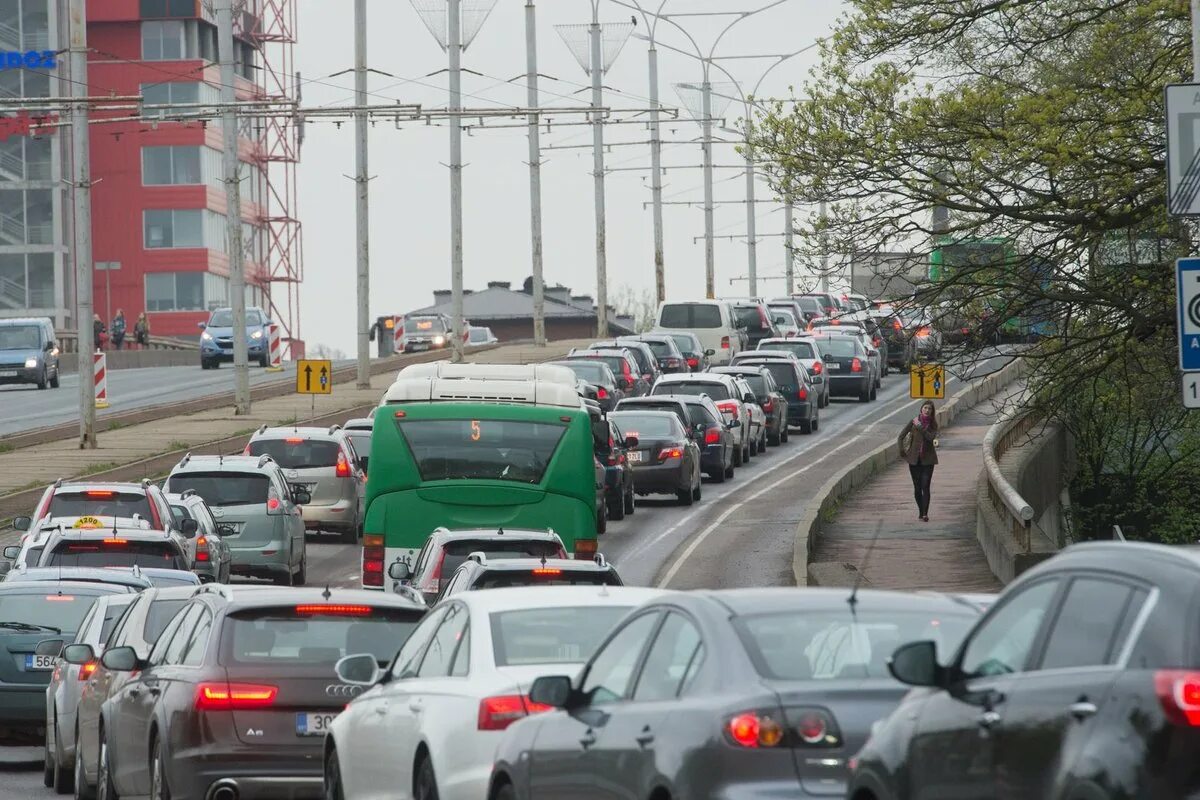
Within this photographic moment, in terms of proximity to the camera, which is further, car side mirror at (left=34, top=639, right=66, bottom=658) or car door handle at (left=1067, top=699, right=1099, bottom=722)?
car side mirror at (left=34, top=639, right=66, bottom=658)

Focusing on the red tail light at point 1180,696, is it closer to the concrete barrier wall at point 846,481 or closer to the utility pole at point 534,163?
the concrete barrier wall at point 846,481

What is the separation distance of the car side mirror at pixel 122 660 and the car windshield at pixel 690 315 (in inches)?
2172

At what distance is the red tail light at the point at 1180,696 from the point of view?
5.79m

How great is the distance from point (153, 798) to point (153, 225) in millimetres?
104870

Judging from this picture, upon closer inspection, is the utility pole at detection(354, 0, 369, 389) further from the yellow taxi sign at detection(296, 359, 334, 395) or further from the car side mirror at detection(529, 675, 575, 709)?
the car side mirror at detection(529, 675, 575, 709)

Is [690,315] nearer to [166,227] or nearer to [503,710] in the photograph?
[166,227]

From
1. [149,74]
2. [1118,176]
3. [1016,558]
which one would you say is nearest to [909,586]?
[1016,558]

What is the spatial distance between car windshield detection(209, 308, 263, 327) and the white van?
528 inches

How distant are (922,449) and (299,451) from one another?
30.9 ft

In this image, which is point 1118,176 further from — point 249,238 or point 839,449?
point 249,238

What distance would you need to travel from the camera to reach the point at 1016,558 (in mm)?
25922

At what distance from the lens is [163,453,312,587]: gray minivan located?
93.9 ft

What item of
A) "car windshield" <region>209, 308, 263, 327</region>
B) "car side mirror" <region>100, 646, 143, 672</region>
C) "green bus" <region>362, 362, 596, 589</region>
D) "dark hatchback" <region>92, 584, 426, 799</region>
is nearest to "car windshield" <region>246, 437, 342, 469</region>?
"green bus" <region>362, 362, 596, 589</region>

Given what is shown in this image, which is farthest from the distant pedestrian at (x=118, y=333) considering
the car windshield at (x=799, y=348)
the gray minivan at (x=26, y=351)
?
the car windshield at (x=799, y=348)
